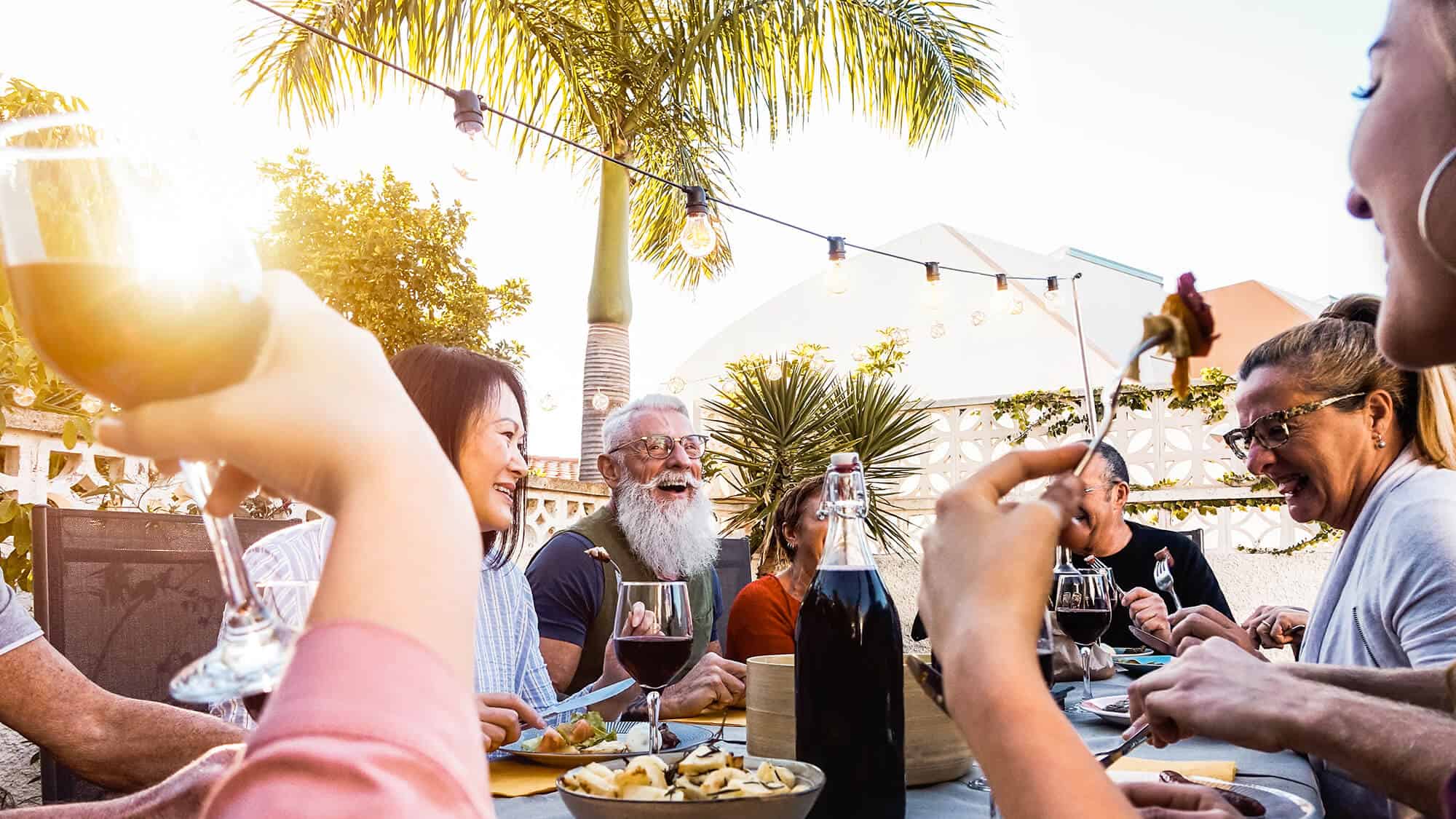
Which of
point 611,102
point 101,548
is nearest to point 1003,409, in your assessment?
point 611,102

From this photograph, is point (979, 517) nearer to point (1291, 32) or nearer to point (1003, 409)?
point (1003, 409)

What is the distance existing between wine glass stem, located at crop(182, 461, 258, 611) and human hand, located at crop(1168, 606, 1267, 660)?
2.59 meters

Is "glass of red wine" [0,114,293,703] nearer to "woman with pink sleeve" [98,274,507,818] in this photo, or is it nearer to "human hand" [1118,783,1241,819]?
"woman with pink sleeve" [98,274,507,818]

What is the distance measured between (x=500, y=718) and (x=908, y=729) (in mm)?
711

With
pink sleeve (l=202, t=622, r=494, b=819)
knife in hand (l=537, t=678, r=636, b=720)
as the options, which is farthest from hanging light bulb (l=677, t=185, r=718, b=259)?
pink sleeve (l=202, t=622, r=494, b=819)

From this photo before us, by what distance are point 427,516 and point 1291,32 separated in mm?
12947

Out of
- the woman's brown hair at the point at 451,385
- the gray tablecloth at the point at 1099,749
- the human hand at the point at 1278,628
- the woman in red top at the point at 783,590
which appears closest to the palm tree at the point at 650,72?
the woman in red top at the point at 783,590

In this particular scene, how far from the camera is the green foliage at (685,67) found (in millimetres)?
7824

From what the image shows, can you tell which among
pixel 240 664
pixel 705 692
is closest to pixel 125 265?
pixel 240 664

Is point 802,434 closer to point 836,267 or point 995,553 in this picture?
point 836,267

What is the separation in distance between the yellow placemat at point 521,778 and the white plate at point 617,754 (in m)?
Result: 0.01

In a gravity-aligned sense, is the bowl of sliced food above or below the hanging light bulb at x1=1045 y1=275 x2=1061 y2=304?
below

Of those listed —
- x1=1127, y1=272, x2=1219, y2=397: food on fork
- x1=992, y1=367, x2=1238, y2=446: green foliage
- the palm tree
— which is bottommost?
x1=1127, y1=272, x2=1219, y2=397: food on fork

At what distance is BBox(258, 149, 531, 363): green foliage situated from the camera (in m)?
10.6
